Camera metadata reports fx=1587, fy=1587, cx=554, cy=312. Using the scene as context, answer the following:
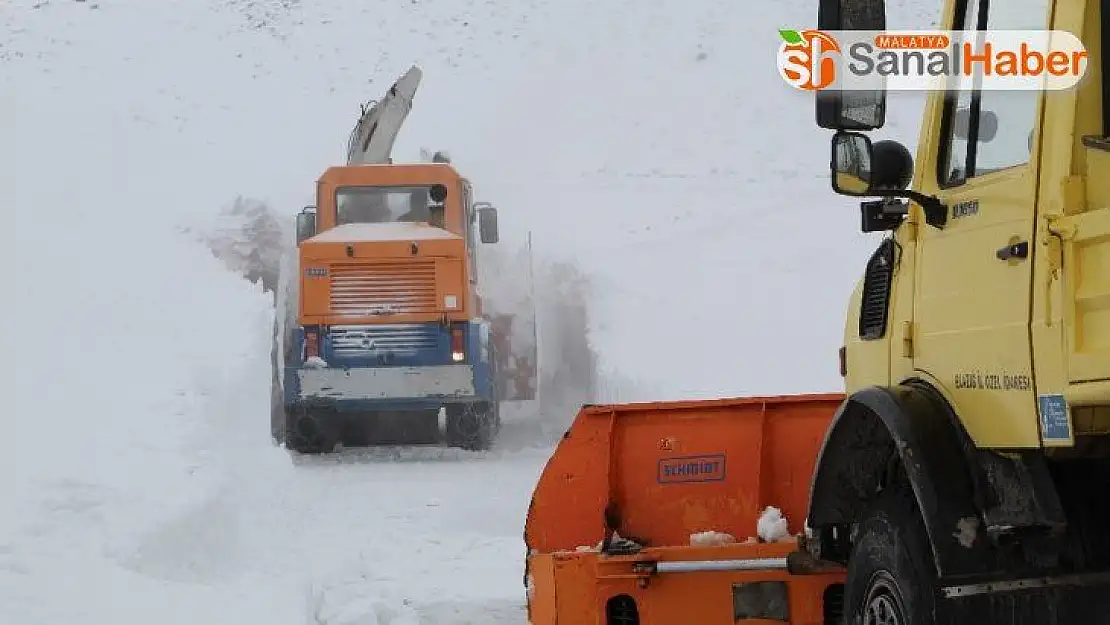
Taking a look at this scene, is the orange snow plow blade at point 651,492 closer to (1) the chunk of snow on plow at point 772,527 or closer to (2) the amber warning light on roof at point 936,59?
(1) the chunk of snow on plow at point 772,527

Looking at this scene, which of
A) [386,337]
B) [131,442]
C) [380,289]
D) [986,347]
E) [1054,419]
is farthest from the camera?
[380,289]

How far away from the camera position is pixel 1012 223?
4.16 metres

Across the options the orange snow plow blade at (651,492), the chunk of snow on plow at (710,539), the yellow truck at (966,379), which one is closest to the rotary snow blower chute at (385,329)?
the orange snow plow blade at (651,492)

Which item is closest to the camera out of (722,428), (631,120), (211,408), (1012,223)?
(1012,223)

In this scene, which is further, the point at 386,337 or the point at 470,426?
the point at 470,426

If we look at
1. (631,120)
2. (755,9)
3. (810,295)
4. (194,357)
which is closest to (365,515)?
(194,357)

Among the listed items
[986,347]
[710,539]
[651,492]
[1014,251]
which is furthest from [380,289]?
[1014,251]

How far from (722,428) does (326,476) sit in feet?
23.8

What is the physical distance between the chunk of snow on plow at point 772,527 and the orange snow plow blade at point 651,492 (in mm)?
36

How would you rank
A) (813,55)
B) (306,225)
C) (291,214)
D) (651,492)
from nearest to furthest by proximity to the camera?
(813,55)
(651,492)
(306,225)
(291,214)

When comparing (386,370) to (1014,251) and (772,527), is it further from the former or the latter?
(1014,251)

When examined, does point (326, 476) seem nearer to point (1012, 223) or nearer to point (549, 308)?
point (549, 308)

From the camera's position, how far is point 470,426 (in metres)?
15.1

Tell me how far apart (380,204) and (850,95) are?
11.9 meters
